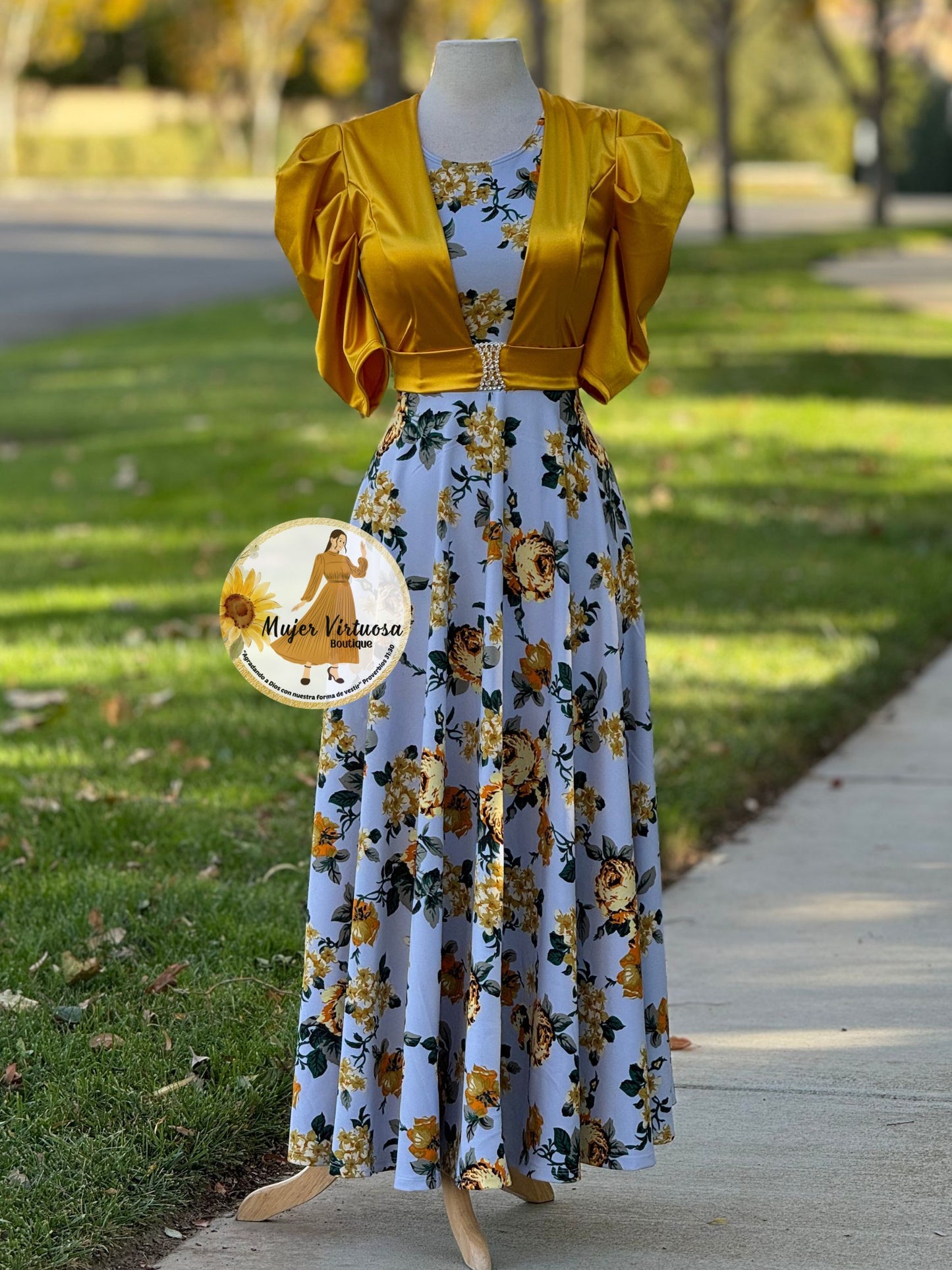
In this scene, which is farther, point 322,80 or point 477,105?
point 322,80

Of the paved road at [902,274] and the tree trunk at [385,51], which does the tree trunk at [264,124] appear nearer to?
the paved road at [902,274]

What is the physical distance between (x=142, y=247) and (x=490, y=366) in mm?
22898

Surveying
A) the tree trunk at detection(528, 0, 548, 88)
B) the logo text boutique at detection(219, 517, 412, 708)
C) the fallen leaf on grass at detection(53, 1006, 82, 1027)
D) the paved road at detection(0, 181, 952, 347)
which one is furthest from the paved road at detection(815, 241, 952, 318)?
the logo text boutique at detection(219, 517, 412, 708)

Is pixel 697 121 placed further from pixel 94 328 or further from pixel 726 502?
pixel 726 502

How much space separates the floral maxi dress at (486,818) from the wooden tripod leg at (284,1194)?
0.35 feet

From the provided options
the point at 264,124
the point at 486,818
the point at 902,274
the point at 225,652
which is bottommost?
the point at 902,274

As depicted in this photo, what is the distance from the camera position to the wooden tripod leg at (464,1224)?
291cm

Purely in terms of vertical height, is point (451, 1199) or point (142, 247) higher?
point (451, 1199)

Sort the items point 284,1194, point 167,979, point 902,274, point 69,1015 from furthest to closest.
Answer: point 902,274, point 167,979, point 69,1015, point 284,1194

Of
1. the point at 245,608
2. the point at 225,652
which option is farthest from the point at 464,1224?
the point at 225,652

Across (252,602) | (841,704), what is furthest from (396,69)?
(252,602)

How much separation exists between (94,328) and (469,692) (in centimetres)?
1401

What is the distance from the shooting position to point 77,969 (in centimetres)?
387

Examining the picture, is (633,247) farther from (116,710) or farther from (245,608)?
(116,710)
